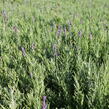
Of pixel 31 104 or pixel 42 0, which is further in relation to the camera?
pixel 42 0

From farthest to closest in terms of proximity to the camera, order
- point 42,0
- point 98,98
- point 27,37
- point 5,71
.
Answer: point 42,0 → point 27,37 → point 5,71 → point 98,98

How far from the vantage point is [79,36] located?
2.71 m

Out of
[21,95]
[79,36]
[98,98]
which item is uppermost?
[79,36]

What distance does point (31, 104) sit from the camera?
1572 mm

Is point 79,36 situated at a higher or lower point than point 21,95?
higher

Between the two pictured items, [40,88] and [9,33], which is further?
[9,33]

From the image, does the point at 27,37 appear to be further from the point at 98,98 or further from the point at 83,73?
the point at 98,98

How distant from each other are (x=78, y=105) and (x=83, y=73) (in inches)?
13.7

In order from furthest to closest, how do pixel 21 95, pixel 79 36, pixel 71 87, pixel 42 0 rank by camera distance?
pixel 42 0 → pixel 79 36 → pixel 71 87 → pixel 21 95

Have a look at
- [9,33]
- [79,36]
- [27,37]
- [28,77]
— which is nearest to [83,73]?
[28,77]

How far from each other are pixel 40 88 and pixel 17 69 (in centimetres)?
47

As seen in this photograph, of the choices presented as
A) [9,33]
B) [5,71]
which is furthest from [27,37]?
[5,71]

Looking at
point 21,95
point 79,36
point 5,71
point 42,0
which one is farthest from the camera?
point 42,0

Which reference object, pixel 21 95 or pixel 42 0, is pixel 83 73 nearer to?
pixel 21 95
